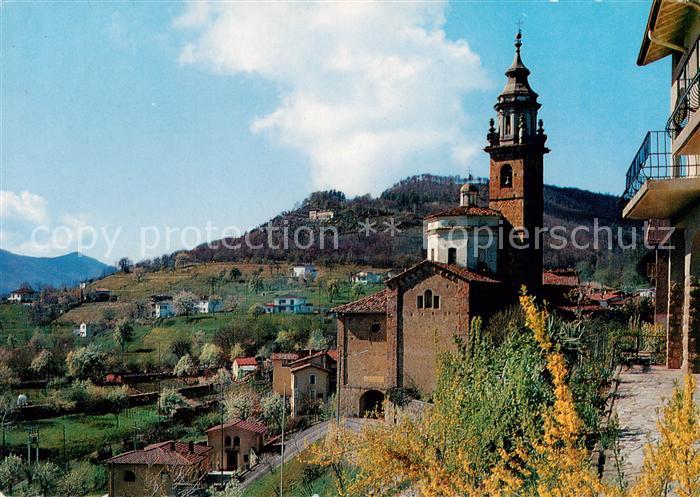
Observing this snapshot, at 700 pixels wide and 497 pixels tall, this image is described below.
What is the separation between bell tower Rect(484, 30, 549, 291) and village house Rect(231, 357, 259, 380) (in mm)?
28608

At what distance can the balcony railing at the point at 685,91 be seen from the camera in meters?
8.42

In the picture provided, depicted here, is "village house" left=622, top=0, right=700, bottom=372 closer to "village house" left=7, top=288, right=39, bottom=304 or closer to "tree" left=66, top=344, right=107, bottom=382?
"tree" left=66, top=344, right=107, bottom=382

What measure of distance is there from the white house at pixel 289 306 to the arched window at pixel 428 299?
167ft

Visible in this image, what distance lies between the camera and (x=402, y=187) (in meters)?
128

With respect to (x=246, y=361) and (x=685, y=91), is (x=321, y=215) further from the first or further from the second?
(x=685, y=91)

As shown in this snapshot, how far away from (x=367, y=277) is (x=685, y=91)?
7619cm

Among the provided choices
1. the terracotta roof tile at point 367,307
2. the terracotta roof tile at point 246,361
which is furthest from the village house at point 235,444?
the terracotta roof tile at point 246,361

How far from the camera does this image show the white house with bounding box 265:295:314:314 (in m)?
A: 76.8

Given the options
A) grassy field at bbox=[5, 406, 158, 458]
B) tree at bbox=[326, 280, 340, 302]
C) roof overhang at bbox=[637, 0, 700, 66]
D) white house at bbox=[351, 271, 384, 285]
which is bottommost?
grassy field at bbox=[5, 406, 158, 458]

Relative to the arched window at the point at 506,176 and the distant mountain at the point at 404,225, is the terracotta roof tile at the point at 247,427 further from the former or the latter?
the distant mountain at the point at 404,225

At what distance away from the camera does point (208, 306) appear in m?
82.2

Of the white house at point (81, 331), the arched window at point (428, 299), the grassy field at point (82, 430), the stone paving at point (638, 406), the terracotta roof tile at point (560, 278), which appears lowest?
the grassy field at point (82, 430)

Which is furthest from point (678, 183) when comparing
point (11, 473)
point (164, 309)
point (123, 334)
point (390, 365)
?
point (164, 309)

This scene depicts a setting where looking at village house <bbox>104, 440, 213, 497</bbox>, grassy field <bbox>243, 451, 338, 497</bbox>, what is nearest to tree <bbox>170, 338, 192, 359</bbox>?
village house <bbox>104, 440, 213, 497</bbox>
